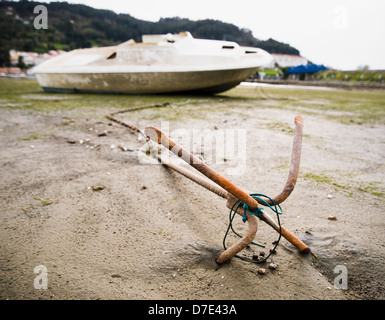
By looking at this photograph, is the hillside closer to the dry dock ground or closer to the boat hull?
the boat hull

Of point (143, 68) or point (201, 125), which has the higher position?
point (143, 68)

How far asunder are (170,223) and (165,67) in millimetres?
6775

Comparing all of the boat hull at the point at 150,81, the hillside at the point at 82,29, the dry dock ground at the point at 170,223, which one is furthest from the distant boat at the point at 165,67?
the hillside at the point at 82,29

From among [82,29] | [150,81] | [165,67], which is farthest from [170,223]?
[82,29]

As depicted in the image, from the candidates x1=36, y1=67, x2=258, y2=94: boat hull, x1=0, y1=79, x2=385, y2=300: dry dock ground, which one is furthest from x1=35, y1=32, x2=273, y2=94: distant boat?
x1=0, y1=79, x2=385, y2=300: dry dock ground

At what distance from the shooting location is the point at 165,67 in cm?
714

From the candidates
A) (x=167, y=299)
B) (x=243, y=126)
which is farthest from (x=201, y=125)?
(x=167, y=299)

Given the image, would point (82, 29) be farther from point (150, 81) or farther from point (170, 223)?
point (170, 223)

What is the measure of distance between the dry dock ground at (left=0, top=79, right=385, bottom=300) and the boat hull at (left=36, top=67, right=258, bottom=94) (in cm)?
501

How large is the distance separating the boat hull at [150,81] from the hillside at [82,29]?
62.1m

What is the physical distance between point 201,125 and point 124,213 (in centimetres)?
262

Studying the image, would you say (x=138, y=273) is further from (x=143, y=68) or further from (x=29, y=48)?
(x=29, y=48)

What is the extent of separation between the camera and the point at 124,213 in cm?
147

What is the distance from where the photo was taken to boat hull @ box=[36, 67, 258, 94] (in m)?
7.14
